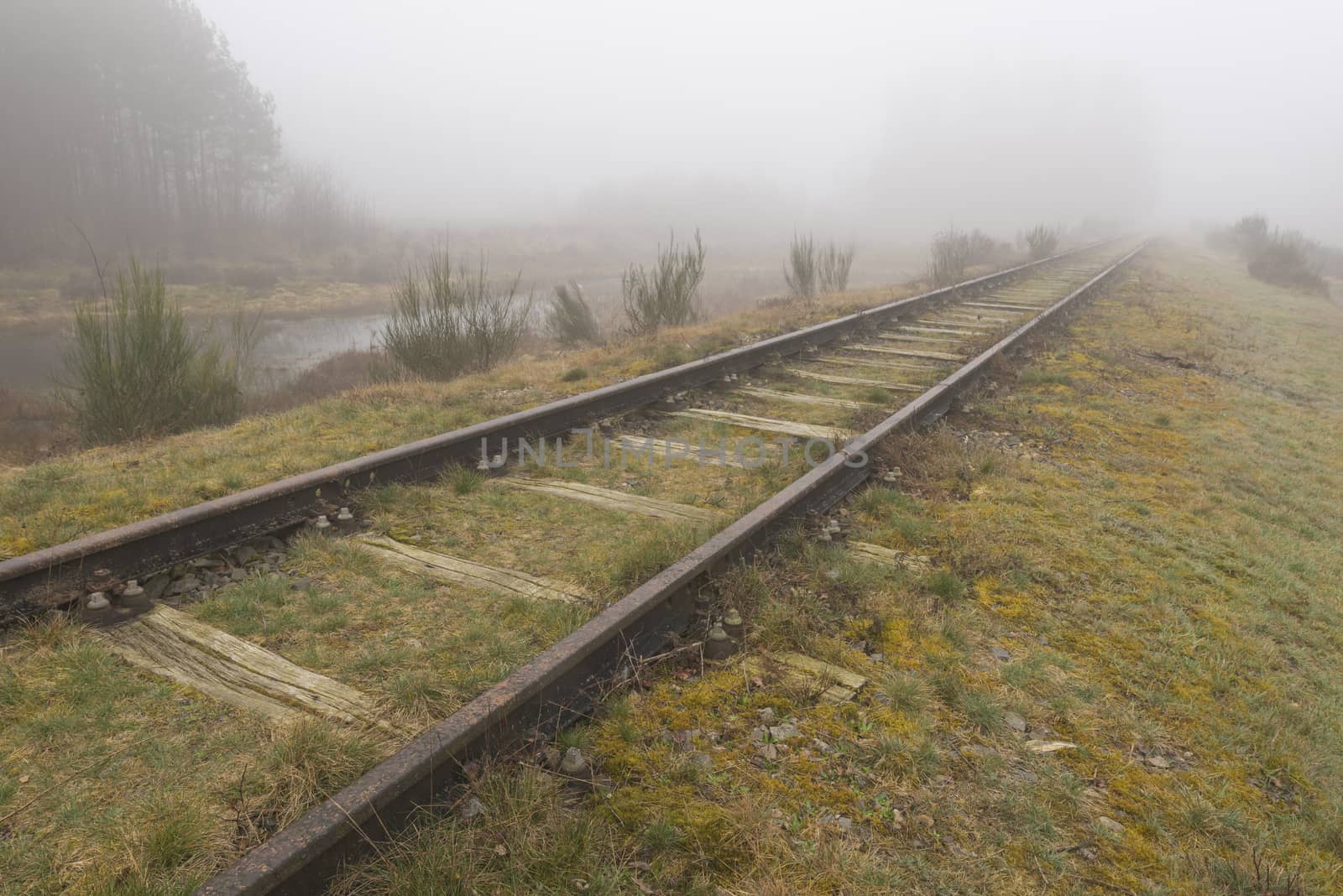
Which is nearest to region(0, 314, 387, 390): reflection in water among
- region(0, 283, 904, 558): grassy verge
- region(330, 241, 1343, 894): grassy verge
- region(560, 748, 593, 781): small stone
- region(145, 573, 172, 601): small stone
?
region(0, 283, 904, 558): grassy verge

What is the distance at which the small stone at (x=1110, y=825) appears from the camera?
184cm

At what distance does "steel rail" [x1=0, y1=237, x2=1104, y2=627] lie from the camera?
2430 millimetres

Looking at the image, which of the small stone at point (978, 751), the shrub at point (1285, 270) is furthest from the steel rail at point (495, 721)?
the shrub at point (1285, 270)

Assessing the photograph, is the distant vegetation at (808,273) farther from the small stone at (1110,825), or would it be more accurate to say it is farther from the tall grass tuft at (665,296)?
the small stone at (1110,825)

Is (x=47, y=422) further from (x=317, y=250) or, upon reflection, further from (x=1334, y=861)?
(x=317, y=250)

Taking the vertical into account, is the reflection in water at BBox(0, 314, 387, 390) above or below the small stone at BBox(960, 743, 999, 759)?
below

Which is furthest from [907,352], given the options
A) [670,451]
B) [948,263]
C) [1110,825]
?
[948,263]

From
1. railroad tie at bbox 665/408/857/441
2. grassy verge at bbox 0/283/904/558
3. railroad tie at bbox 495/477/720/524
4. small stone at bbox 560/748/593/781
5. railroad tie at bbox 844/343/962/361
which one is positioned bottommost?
small stone at bbox 560/748/593/781

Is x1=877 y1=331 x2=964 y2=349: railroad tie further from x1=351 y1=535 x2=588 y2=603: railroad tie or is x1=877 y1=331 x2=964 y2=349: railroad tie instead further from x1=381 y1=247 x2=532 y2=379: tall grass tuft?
x1=351 y1=535 x2=588 y2=603: railroad tie

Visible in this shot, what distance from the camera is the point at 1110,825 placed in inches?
73.0

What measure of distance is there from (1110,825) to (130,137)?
49.3 meters

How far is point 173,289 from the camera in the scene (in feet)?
83.1

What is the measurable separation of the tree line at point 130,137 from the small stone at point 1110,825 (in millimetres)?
37921

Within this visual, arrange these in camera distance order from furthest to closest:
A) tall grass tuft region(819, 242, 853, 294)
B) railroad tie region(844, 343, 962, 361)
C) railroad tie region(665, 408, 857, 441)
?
tall grass tuft region(819, 242, 853, 294)
railroad tie region(844, 343, 962, 361)
railroad tie region(665, 408, 857, 441)
